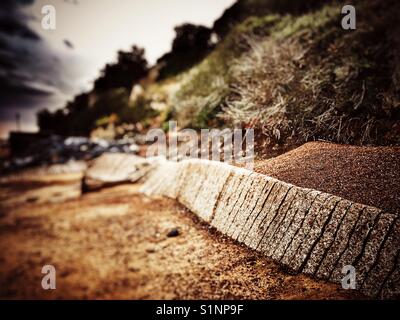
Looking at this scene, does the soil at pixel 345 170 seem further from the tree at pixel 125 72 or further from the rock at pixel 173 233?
the tree at pixel 125 72

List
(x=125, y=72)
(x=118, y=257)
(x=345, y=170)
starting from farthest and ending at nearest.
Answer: (x=125, y=72) < (x=345, y=170) < (x=118, y=257)

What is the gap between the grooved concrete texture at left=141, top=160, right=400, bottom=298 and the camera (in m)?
1.24

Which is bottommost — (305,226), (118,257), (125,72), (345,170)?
(118,257)

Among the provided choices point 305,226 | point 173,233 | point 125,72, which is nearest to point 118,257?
point 173,233

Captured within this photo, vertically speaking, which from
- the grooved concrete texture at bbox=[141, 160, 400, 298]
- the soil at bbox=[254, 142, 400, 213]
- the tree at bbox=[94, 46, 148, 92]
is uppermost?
the tree at bbox=[94, 46, 148, 92]

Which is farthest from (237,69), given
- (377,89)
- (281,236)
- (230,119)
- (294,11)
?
(294,11)

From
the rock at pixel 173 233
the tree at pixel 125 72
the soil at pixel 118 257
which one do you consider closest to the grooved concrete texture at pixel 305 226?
the soil at pixel 118 257

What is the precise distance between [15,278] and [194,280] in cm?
79

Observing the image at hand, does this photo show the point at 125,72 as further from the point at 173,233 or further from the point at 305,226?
the point at 305,226

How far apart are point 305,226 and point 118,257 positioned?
97 centimetres

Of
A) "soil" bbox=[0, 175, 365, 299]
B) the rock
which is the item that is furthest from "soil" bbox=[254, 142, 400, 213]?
the rock

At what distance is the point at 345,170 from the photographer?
168 centimetres

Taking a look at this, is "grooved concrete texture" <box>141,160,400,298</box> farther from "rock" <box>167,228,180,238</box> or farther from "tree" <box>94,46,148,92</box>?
"tree" <box>94,46,148,92</box>

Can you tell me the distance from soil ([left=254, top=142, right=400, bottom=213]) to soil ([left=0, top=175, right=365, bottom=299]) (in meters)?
0.50
